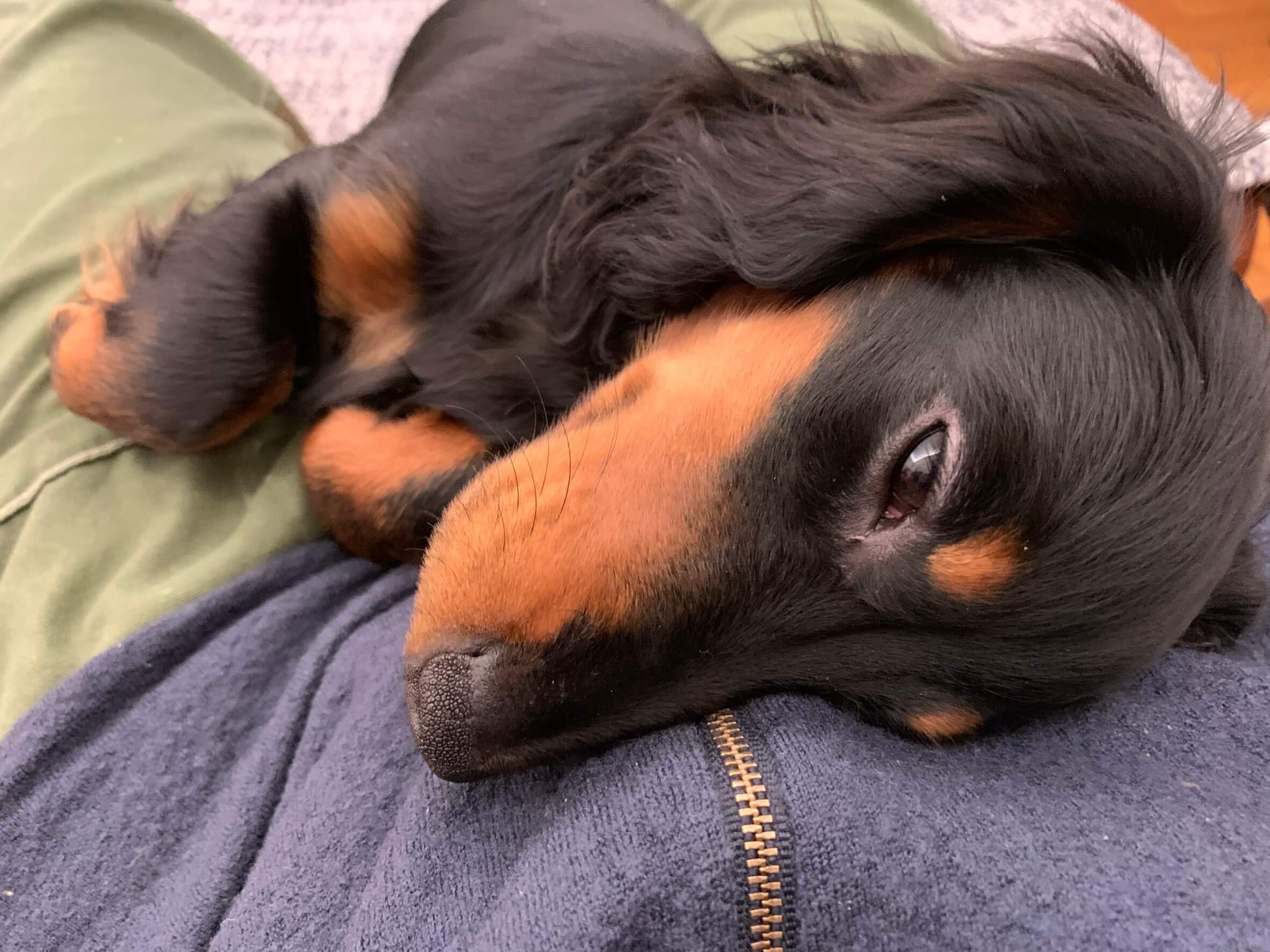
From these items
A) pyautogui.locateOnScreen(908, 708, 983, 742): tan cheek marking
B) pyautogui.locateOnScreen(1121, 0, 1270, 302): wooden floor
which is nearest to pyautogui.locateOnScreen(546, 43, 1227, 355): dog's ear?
pyautogui.locateOnScreen(908, 708, 983, 742): tan cheek marking

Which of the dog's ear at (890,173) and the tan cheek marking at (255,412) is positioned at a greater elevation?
the dog's ear at (890,173)

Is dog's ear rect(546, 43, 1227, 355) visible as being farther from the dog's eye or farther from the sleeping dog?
the dog's eye

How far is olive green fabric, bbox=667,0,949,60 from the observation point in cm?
223

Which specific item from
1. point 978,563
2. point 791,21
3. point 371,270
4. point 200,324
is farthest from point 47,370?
point 791,21

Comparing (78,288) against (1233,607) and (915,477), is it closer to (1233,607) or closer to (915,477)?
(915,477)

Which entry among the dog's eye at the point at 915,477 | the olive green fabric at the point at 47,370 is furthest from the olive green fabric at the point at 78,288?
the dog's eye at the point at 915,477

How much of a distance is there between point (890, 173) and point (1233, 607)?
84 cm

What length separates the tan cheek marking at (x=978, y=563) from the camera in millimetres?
1051

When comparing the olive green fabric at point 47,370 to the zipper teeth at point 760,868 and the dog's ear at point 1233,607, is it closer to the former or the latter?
the zipper teeth at point 760,868

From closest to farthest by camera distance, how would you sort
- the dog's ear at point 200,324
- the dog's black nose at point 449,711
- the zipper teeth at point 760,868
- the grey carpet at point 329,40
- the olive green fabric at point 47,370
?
the zipper teeth at point 760,868, the dog's black nose at point 449,711, the olive green fabric at point 47,370, the dog's ear at point 200,324, the grey carpet at point 329,40

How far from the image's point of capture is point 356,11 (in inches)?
115

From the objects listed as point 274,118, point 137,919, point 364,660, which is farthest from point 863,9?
point 137,919

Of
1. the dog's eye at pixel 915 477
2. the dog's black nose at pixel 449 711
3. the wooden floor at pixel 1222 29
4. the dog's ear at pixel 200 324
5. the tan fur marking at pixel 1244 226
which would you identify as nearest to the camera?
the dog's black nose at pixel 449 711

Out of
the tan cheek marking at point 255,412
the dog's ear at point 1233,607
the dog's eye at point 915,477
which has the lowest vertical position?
the dog's ear at point 1233,607
